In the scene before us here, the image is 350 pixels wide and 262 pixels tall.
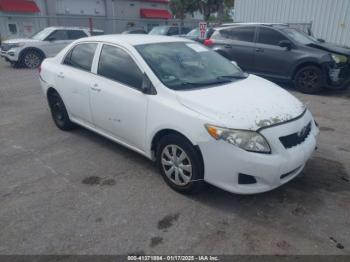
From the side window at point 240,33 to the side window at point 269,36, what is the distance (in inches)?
10.4

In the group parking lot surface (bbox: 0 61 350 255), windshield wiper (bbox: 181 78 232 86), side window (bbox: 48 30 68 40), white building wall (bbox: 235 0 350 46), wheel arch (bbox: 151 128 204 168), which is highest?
white building wall (bbox: 235 0 350 46)

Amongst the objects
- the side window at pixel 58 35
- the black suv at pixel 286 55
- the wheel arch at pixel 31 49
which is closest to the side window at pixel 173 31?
the side window at pixel 58 35

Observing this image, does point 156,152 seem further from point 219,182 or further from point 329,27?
point 329,27

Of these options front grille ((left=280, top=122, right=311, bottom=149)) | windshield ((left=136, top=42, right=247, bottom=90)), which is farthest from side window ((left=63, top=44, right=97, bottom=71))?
front grille ((left=280, top=122, right=311, bottom=149))

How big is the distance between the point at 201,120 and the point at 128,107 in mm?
1112

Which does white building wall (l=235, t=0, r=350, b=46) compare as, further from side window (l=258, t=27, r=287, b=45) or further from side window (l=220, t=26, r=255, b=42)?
side window (l=258, t=27, r=287, b=45)

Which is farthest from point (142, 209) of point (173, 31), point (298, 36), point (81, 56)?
point (173, 31)

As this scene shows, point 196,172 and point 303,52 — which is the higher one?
point 303,52

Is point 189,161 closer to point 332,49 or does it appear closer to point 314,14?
point 332,49

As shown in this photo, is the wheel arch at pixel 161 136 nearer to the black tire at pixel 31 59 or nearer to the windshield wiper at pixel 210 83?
the windshield wiper at pixel 210 83

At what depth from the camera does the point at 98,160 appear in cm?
445

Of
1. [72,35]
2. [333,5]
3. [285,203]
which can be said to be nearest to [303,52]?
[285,203]

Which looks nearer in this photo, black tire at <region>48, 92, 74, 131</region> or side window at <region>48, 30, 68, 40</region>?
black tire at <region>48, 92, 74, 131</region>

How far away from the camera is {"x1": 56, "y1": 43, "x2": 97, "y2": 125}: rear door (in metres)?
4.53
